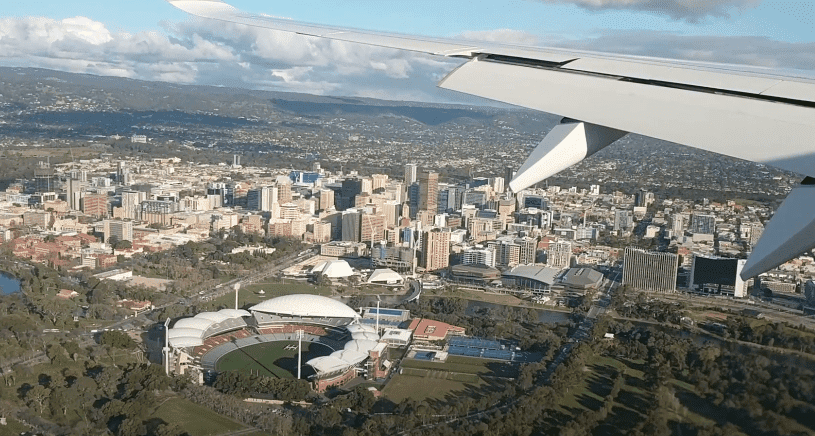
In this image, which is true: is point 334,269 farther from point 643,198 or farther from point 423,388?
point 643,198

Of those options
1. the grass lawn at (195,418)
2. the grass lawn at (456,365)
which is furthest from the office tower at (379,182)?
the grass lawn at (195,418)

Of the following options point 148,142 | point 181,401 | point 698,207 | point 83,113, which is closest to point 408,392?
point 181,401

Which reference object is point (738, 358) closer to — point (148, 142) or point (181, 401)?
point (181, 401)

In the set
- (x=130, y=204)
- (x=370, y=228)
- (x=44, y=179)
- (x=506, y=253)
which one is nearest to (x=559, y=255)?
(x=506, y=253)

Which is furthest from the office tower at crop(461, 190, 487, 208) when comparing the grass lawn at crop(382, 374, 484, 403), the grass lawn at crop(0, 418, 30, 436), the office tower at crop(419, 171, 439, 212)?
the grass lawn at crop(0, 418, 30, 436)

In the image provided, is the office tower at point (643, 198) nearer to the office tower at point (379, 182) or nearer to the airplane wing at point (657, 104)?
the office tower at point (379, 182)
